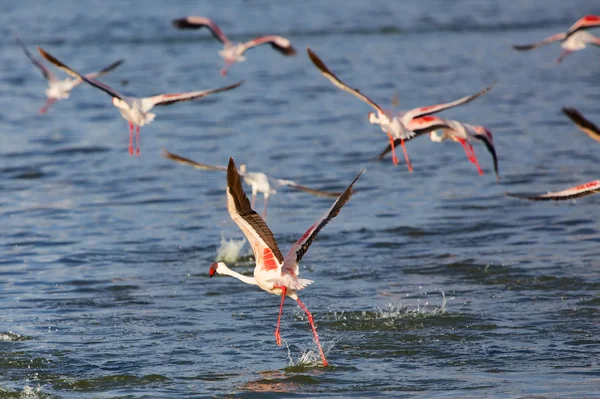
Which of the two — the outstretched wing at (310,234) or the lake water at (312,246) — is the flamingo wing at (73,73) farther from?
Result: the outstretched wing at (310,234)

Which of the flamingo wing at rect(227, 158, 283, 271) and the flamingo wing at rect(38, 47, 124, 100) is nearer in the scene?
the flamingo wing at rect(227, 158, 283, 271)

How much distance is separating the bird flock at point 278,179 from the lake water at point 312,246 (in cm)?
67

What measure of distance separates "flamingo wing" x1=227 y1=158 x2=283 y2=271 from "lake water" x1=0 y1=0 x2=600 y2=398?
2.81 feet

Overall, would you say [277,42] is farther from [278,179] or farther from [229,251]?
[229,251]

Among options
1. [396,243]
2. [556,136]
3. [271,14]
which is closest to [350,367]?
[396,243]

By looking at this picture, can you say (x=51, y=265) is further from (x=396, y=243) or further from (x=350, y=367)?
(x=350, y=367)

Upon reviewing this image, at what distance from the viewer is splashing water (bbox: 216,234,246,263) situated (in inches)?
534

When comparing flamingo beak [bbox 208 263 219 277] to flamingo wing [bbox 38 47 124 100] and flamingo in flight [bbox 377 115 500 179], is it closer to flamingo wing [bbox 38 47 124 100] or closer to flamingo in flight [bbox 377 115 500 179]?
flamingo wing [bbox 38 47 124 100]

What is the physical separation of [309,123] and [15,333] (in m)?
14.1

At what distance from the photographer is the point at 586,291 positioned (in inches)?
460

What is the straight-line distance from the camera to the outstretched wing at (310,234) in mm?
8977

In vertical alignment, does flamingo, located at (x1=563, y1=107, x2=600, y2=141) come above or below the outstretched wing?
above

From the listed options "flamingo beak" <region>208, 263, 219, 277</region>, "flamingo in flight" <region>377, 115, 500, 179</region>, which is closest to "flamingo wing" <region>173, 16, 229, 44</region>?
"flamingo in flight" <region>377, 115, 500, 179</region>

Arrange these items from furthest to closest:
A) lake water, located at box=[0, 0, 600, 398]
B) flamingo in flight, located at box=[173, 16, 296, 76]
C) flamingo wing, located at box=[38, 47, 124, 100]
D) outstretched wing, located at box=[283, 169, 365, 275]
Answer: flamingo in flight, located at box=[173, 16, 296, 76]
flamingo wing, located at box=[38, 47, 124, 100]
lake water, located at box=[0, 0, 600, 398]
outstretched wing, located at box=[283, 169, 365, 275]
